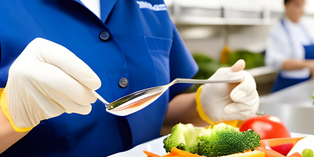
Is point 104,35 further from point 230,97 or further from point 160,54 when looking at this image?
point 230,97

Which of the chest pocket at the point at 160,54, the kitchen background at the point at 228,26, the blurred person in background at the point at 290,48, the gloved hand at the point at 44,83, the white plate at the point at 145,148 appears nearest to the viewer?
the gloved hand at the point at 44,83

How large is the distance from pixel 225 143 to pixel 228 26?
289 cm

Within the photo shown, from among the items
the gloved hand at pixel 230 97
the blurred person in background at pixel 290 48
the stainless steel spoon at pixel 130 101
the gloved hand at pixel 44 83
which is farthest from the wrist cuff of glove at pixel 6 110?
the blurred person in background at pixel 290 48

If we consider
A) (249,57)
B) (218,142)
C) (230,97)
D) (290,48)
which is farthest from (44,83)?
(249,57)

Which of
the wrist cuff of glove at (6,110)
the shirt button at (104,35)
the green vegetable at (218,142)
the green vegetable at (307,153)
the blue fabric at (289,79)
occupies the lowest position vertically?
the blue fabric at (289,79)

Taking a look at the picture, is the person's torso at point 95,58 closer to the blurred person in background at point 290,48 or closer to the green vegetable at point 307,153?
the green vegetable at point 307,153

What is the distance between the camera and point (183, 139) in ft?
2.35

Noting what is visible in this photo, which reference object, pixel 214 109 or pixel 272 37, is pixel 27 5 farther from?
pixel 272 37

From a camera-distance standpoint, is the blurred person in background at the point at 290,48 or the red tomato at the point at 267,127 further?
the blurred person in background at the point at 290,48

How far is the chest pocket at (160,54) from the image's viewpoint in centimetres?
92

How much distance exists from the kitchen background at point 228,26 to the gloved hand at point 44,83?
1852 mm

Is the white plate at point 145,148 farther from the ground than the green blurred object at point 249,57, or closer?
farther from the ground

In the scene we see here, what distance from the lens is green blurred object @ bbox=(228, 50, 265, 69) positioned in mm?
3381

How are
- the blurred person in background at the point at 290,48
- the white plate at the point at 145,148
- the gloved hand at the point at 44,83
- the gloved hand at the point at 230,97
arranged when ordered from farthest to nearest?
1. the blurred person in background at the point at 290,48
2. the gloved hand at the point at 230,97
3. the white plate at the point at 145,148
4. the gloved hand at the point at 44,83
